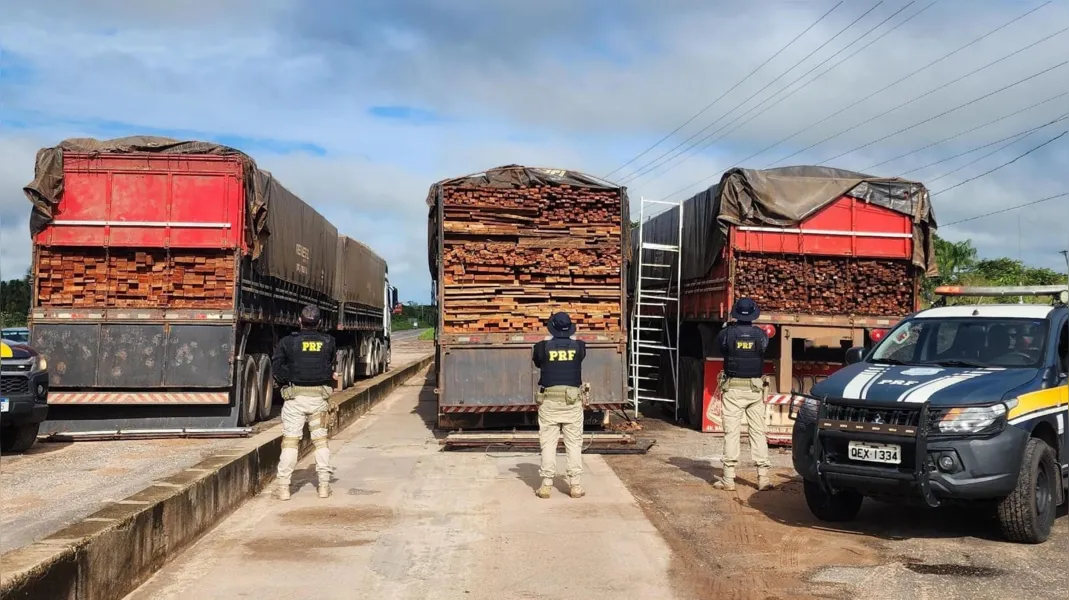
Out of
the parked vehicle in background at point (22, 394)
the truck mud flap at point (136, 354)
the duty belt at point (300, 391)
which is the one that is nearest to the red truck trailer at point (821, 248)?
the duty belt at point (300, 391)

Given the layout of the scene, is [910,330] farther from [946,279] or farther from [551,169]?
[946,279]

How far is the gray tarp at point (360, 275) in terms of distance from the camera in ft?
69.3

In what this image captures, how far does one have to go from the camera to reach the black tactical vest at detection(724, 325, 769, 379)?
9.10 m

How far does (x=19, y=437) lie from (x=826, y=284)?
35.2 ft

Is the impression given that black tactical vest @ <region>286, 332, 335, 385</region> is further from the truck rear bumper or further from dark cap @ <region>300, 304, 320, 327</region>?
the truck rear bumper

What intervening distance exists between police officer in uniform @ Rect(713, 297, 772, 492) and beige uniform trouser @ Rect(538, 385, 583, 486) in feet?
5.24

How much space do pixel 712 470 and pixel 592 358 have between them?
2.40m

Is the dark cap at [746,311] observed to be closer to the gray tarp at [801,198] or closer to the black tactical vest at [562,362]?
the black tactical vest at [562,362]

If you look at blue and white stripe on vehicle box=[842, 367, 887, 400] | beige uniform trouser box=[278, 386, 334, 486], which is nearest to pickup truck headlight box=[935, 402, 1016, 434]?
blue and white stripe on vehicle box=[842, 367, 887, 400]

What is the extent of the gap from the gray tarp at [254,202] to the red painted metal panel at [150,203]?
135 millimetres

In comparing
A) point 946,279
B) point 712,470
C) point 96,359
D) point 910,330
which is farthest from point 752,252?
point 946,279

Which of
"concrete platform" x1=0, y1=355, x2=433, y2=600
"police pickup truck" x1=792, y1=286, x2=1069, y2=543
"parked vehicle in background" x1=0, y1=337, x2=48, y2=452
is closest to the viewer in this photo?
"concrete platform" x1=0, y1=355, x2=433, y2=600

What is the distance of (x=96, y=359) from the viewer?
449 inches

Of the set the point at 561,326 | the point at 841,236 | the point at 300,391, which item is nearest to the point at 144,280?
the point at 300,391
